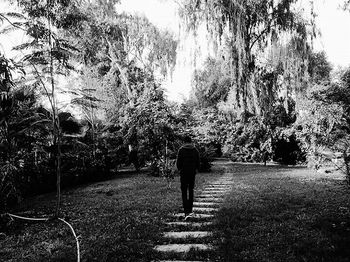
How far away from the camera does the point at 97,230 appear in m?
6.00

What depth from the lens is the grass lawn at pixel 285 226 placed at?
4.43 metres

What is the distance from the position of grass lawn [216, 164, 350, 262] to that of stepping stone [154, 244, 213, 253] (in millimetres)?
283

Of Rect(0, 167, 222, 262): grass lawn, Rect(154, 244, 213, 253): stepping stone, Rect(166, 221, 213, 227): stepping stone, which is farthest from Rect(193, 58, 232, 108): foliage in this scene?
Rect(154, 244, 213, 253): stepping stone

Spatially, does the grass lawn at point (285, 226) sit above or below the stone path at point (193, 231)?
above

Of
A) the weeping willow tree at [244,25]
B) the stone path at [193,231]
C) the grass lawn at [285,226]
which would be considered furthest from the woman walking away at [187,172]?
the weeping willow tree at [244,25]

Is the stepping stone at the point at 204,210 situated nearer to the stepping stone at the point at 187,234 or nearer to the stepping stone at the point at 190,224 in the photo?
the stepping stone at the point at 190,224

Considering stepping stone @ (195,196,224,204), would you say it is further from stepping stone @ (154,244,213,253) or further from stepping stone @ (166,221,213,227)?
stepping stone @ (154,244,213,253)

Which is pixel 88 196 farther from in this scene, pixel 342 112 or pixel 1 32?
pixel 342 112

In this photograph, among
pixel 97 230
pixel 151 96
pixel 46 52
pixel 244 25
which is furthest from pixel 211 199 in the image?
pixel 151 96

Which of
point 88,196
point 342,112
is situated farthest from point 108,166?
point 342,112

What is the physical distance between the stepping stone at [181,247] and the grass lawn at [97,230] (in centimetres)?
19

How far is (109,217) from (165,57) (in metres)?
16.8

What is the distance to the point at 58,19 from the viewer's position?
28.0ft

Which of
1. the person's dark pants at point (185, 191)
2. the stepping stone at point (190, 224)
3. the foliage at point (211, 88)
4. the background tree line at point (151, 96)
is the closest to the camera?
the stepping stone at point (190, 224)
